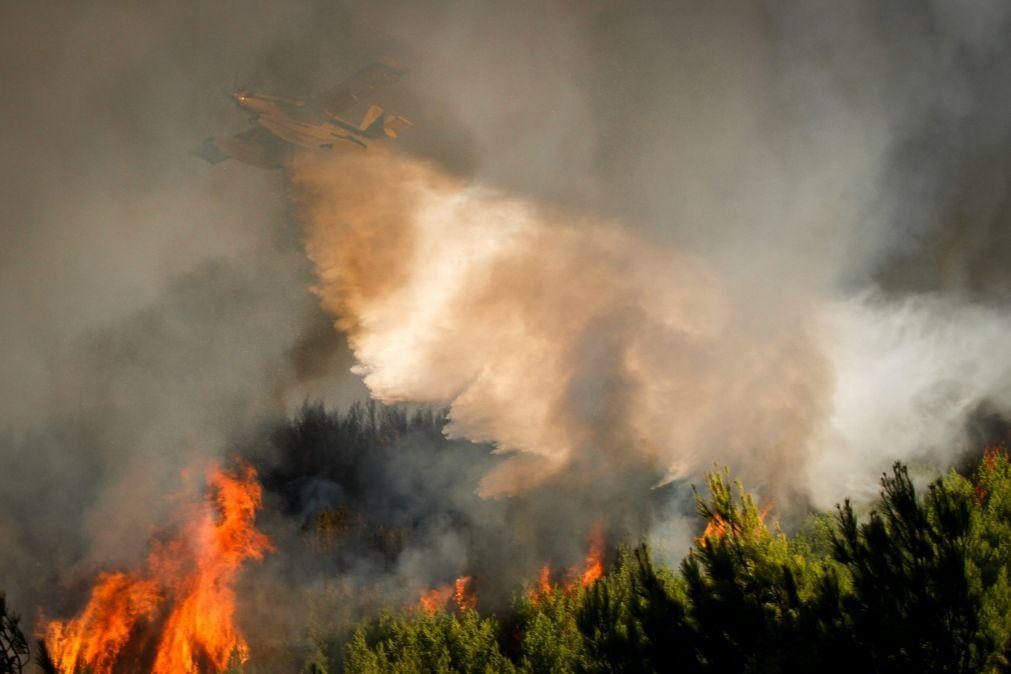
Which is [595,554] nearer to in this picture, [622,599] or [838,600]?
[622,599]

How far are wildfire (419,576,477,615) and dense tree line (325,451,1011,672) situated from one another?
25573mm

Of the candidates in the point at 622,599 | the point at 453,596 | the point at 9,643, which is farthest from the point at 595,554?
the point at 9,643

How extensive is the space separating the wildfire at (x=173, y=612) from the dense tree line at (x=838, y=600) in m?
27.6

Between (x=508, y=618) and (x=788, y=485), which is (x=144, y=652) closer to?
(x=508, y=618)

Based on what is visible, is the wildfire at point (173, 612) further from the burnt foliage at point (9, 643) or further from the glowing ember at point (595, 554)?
the burnt foliage at point (9, 643)

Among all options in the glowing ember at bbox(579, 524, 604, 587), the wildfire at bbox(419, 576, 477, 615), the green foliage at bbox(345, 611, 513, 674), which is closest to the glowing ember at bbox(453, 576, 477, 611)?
the wildfire at bbox(419, 576, 477, 615)

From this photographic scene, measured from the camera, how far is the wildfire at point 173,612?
4041cm

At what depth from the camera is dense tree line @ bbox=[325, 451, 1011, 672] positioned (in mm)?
15031

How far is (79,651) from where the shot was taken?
40000 mm

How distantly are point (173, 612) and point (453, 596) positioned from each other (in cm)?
1716

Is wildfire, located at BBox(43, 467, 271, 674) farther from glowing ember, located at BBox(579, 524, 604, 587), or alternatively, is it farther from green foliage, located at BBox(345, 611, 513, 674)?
glowing ember, located at BBox(579, 524, 604, 587)

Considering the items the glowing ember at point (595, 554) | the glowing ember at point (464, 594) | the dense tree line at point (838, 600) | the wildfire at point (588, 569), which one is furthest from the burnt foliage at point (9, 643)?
the glowing ember at point (595, 554)

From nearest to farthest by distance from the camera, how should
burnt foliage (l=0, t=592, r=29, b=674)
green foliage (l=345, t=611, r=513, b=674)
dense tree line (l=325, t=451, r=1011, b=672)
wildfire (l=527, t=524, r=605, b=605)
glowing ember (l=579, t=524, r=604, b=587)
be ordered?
1. burnt foliage (l=0, t=592, r=29, b=674)
2. dense tree line (l=325, t=451, r=1011, b=672)
3. green foliage (l=345, t=611, r=513, b=674)
4. wildfire (l=527, t=524, r=605, b=605)
5. glowing ember (l=579, t=524, r=604, b=587)

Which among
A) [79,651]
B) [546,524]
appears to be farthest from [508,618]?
[79,651]
